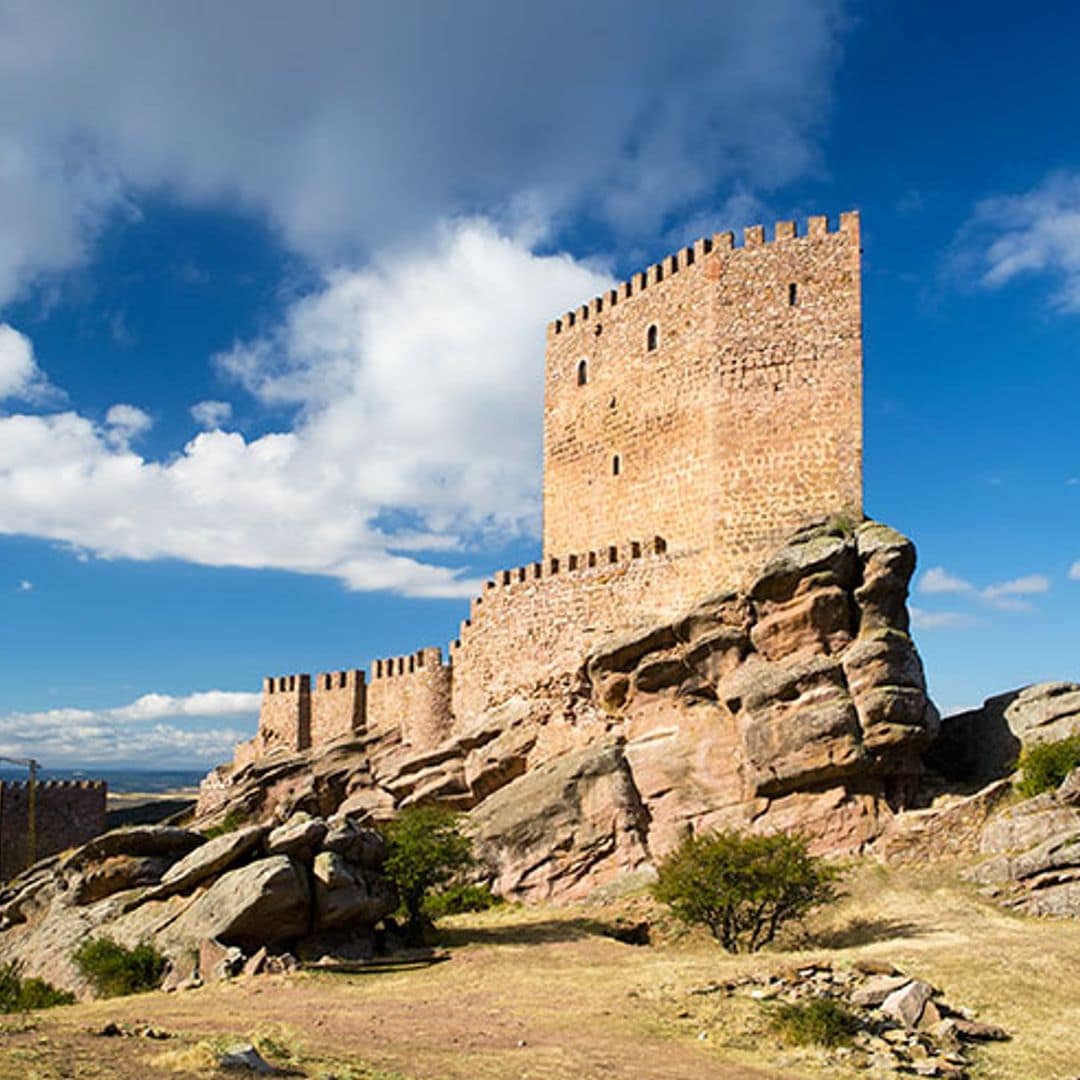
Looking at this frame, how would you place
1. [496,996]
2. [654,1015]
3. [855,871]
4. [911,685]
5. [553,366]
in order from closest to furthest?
Result: [654,1015] < [496,996] < [855,871] < [911,685] < [553,366]

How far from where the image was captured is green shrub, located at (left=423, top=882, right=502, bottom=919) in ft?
93.0

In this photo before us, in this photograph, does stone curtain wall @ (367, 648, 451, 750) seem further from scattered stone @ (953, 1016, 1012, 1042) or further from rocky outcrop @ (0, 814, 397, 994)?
scattered stone @ (953, 1016, 1012, 1042)

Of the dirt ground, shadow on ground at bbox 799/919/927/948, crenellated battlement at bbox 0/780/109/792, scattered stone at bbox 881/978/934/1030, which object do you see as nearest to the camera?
the dirt ground

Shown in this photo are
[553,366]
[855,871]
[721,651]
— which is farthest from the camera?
[553,366]

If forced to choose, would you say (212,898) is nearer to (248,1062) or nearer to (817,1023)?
(248,1062)

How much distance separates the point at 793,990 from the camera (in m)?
17.0

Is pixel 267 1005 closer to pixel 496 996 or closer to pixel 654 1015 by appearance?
pixel 496 996

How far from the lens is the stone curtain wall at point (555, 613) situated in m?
32.2

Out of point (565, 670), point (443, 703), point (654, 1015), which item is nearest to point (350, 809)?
point (443, 703)

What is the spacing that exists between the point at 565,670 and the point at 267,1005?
57.3 feet

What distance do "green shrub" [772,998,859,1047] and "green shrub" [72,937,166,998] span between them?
12.0 m

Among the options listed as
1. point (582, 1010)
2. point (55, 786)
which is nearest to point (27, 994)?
point (582, 1010)

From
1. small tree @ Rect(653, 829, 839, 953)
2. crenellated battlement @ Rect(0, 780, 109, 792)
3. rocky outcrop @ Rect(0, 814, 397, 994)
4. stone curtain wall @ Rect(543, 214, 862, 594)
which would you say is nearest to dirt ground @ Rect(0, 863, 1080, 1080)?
small tree @ Rect(653, 829, 839, 953)

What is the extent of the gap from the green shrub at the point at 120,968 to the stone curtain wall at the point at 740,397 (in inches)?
681
